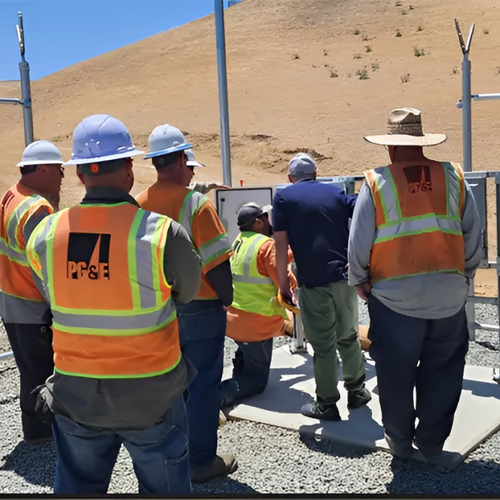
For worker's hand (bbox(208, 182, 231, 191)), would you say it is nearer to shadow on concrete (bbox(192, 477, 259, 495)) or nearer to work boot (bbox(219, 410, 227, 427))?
work boot (bbox(219, 410, 227, 427))

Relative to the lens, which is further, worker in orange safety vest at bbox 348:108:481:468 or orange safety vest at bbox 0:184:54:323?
orange safety vest at bbox 0:184:54:323

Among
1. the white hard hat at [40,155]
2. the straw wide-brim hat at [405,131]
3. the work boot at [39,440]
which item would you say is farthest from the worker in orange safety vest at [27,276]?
the straw wide-brim hat at [405,131]

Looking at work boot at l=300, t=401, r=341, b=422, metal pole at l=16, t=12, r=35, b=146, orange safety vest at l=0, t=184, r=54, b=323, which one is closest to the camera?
orange safety vest at l=0, t=184, r=54, b=323

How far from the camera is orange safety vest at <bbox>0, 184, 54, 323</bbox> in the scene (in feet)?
15.4

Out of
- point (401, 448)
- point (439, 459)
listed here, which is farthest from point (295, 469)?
point (439, 459)

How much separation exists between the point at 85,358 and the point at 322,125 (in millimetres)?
32481

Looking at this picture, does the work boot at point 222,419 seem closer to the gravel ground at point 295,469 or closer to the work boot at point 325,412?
the gravel ground at point 295,469

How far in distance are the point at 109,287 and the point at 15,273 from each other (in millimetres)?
2350

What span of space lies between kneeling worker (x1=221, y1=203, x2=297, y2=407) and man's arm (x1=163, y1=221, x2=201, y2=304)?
247 cm

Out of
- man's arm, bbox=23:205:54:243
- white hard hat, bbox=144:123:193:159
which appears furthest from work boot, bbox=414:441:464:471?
man's arm, bbox=23:205:54:243

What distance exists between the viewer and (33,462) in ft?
15.8

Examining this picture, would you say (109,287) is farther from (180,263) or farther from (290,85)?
(290,85)

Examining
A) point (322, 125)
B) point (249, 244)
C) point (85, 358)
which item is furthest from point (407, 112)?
point (322, 125)

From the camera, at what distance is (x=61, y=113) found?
45.8 metres
